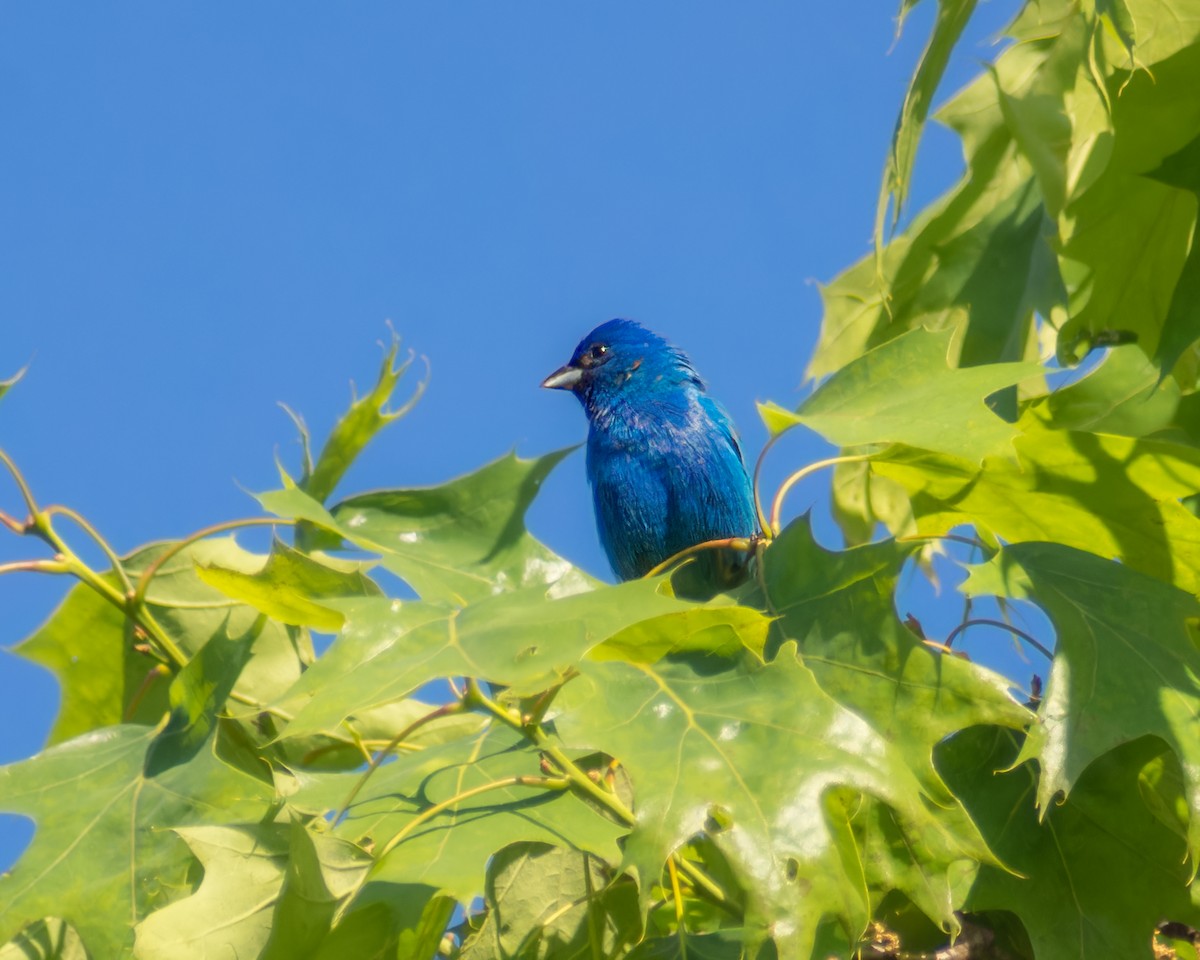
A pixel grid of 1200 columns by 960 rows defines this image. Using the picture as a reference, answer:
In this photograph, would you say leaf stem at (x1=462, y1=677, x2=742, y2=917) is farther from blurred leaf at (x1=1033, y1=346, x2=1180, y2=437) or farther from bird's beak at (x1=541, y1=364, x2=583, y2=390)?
bird's beak at (x1=541, y1=364, x2=583, y2=390)

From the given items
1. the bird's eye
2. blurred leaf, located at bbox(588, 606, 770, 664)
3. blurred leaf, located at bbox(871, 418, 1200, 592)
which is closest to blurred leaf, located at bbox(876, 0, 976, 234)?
blurred leaf, located at bbox(871, 418, 1200, 592)

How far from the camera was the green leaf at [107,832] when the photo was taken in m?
3.26

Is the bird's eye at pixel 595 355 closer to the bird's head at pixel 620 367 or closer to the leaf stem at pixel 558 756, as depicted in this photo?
the bird's head at pixel 620 367

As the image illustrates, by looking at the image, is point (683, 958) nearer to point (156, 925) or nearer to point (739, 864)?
point (739, 864)

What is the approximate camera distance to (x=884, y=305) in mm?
4430

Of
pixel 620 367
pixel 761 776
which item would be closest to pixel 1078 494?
pixel 761 776

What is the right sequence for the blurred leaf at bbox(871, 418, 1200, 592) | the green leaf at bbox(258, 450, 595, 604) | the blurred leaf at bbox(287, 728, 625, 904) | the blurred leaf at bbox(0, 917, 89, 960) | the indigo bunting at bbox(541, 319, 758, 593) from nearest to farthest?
the blurred leaf at bbox(287, 728, 625, 904) < the blurred leaf at bbox(871, 418, 1200, 592) < the blurred leaf at bbox(0, 917, 89, 960) < the green leaf at bbox(258, 450, 595, 604) < the indigo bunting at bbox(541, 319, 758, 593)

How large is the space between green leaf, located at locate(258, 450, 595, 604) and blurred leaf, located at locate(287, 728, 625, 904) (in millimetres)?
440

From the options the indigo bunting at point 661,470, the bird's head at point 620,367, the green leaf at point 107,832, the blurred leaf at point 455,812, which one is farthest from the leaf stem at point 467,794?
the bird's head at point 620,367

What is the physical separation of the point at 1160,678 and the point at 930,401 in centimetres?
72

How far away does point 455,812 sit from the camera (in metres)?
3.05

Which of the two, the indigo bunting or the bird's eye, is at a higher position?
the bird's eye

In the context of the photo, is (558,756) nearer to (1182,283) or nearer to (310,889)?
(310,889)

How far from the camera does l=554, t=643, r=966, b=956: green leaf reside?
258 cm
